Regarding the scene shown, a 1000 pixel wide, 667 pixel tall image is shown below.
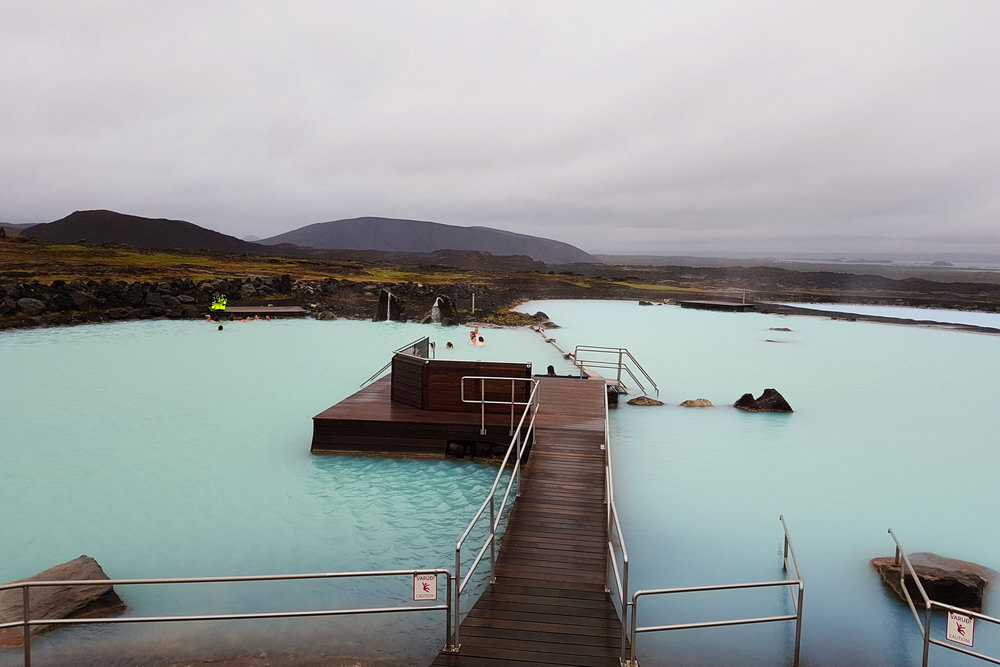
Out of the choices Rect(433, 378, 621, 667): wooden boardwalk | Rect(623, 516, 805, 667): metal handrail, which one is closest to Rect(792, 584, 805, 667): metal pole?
Rect(623, 516, 805, 667): metal handrail

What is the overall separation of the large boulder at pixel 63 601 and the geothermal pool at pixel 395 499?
20 centimetres

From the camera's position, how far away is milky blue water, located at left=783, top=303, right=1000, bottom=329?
4471 cm

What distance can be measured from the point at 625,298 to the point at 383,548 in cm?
5019

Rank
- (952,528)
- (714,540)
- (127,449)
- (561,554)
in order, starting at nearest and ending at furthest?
(561,554), (714,540), (952,528), (127,449)

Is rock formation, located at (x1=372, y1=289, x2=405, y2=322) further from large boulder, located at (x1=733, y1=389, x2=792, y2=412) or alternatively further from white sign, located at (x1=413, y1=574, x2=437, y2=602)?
white sign, located at (x1=413, y1=574, x2=437, y2=602)

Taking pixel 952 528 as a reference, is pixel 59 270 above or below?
above

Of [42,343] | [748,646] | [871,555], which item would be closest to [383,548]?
[748,646]

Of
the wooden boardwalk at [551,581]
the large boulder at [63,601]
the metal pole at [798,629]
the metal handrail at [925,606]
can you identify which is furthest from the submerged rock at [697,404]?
the large boulder at [63,601]

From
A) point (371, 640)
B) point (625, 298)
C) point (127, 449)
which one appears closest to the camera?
point (371, 640)

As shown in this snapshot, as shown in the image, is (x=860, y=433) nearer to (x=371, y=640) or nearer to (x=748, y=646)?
(x=748, y=646)

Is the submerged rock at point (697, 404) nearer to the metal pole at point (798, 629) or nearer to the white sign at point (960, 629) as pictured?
the metal pole at point (798, 629)

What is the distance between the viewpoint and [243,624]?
5758 mm

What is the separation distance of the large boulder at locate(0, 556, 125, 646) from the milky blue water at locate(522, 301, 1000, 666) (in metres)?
4.99

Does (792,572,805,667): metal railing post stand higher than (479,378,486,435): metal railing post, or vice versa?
(479,378,486,435): metal railing post
